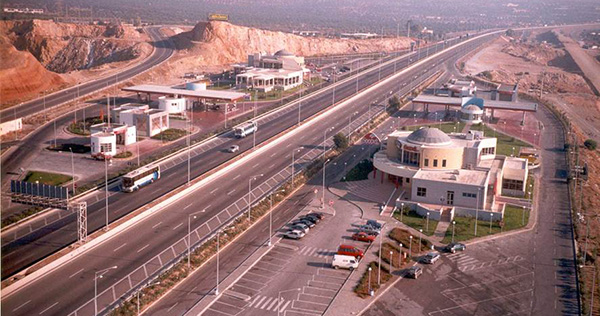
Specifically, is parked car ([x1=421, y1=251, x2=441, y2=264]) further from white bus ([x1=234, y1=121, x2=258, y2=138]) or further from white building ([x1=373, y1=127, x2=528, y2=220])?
white bus ([x1=234, y1=121, x2=258, y2=138])

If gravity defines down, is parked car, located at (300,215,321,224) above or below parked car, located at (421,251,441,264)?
above

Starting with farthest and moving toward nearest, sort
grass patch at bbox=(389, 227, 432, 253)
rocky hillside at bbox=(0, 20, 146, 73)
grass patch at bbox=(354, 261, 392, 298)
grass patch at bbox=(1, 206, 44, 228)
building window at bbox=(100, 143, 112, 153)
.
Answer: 1. rocky hillside at bbox=(0, 20, 146, 73)
2. building window at bbox=(100, 143, 112, 153)
3. grass patch at bbox=(389, 227, 432, 253)
4. grass patch at bbox=(1, 206, 44, 228)
5. grass patch at bbox=(354, 261, 392, 298)

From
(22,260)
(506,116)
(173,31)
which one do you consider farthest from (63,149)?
(173,31)

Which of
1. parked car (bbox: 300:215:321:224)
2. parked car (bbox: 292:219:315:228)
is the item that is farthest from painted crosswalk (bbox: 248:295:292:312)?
parked car (bbox: 300:215:321:224)

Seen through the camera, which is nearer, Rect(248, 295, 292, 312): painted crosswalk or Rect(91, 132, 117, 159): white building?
Rect(248, 295, 292, 312): painted crosswalk

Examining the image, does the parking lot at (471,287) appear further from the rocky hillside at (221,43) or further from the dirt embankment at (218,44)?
the rocky hillside at (221,43)

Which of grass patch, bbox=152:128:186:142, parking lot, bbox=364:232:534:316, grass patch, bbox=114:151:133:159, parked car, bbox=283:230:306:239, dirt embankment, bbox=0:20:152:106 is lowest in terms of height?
parking lot, bbox=364:232:534:316

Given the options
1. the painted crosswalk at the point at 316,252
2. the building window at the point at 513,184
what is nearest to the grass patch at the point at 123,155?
the painted crosswalk at the point at 316,252
